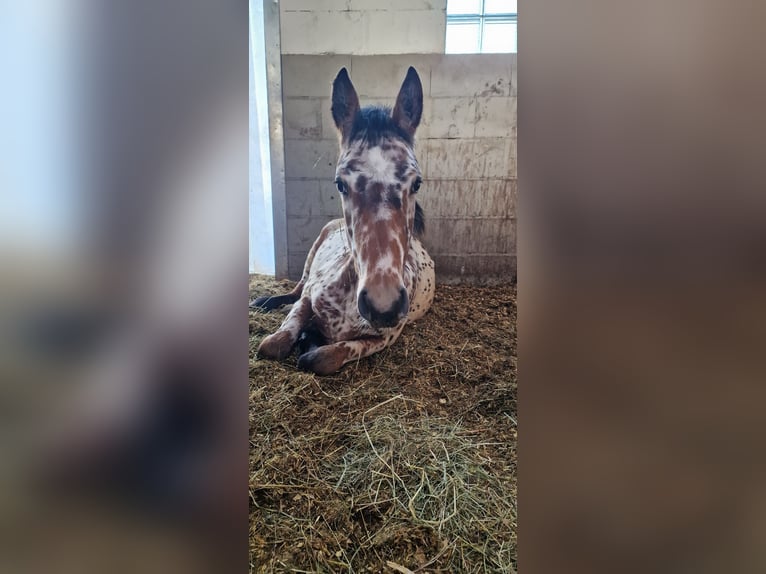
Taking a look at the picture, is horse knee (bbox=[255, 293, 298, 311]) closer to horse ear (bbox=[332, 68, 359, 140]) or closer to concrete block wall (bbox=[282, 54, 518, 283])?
concrete block wall (bbox=[282, 54, 518, 283])

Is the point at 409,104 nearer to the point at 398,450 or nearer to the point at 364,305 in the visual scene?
the point at 364,305

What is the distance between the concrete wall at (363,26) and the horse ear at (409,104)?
0.22ft

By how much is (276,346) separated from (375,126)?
545mm

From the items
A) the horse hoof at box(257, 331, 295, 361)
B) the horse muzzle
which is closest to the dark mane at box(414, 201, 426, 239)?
the horse muzzle

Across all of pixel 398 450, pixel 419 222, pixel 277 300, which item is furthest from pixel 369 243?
pixel 398 450

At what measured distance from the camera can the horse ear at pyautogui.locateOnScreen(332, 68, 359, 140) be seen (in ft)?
2.61

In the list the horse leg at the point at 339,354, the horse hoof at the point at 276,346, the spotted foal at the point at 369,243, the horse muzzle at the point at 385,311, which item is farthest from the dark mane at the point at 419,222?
the horse hoof at the point at 276,346

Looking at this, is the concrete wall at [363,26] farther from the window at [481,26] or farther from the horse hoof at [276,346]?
the horse hoof at [276,346]

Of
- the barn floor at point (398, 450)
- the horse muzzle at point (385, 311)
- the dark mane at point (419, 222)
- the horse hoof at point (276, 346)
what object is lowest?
the barn floor at point (398, 450)

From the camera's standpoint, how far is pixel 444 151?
0.81m

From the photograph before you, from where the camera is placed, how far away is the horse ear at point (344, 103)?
80 centimetres

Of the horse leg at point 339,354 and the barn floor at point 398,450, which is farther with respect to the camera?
the horse leg at point 339,354
